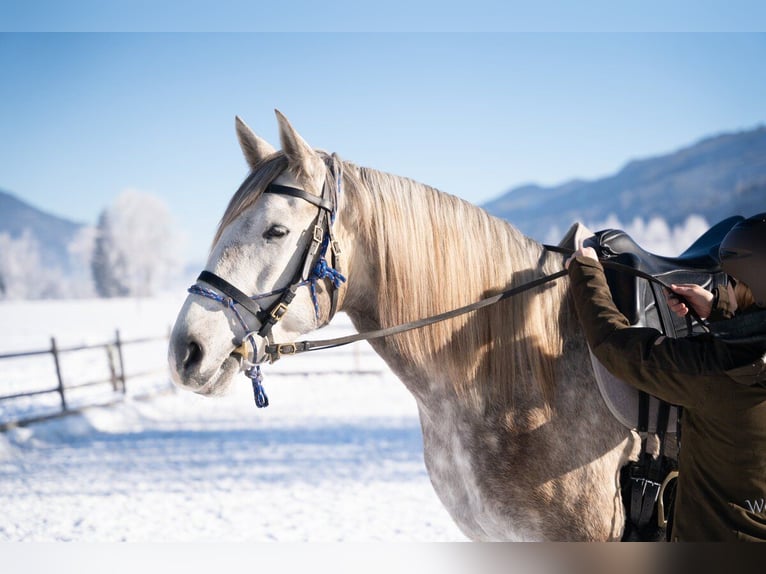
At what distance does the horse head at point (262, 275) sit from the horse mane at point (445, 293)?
5 cm

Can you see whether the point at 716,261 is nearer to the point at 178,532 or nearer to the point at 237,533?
the point at 237,533

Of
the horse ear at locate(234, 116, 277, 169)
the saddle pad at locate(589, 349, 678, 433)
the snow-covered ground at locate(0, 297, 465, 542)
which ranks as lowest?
the snow-covered ground at locate(0, 297, 465, 542)

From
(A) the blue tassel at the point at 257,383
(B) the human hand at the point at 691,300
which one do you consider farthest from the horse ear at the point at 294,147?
(B) the human hand at the point at 691,300

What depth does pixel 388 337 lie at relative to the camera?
154cm

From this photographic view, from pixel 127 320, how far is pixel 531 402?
13.7m

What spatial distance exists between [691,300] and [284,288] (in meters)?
1.33

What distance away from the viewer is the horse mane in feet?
4.83

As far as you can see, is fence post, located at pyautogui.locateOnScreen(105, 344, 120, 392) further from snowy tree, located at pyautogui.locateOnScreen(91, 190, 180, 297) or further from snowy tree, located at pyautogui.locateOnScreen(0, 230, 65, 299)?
snowy tree, located at pyautogui.locateOnScreen(91, 190, 180, 297)

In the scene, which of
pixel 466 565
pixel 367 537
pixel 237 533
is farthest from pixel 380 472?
pixel 466 565

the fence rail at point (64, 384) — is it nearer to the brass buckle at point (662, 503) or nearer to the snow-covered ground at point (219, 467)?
the snow-covered ground at point (219, 467)

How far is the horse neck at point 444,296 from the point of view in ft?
4.86

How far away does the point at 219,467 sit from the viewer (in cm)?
518

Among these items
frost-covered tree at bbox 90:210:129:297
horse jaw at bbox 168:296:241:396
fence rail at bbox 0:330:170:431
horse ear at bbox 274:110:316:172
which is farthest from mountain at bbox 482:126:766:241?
frost-covered tree at bbox 90:210:129:297


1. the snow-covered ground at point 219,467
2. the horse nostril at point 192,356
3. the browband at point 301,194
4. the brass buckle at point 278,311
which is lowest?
the snow-covered ground at point 219,467
